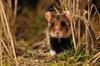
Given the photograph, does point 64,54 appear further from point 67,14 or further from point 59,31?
point 67,14

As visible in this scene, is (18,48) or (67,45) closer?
(67,45)

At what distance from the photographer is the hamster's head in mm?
6523

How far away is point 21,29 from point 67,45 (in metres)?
3.97

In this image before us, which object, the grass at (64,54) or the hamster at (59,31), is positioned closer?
the grass at (64,54)

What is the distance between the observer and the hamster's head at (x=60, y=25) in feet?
21.4

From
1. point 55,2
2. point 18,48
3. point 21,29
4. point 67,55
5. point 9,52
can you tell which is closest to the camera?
point 9,52

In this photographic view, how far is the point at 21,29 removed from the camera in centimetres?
1059

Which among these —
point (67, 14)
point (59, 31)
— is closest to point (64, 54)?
point (59, 31)

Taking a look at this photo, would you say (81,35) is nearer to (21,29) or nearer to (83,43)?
(83,43)

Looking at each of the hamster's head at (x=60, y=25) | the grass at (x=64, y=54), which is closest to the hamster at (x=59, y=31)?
the hamster's head at (x=60, y=25)

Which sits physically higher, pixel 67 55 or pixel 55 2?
pixel 55 2

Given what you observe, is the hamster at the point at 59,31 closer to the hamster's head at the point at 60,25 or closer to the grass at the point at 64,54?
the hamster's head at the point at 60,25

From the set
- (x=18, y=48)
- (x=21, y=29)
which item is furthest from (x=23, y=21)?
(x=18, y=48)

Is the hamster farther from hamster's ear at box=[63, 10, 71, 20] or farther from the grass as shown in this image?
the grass
